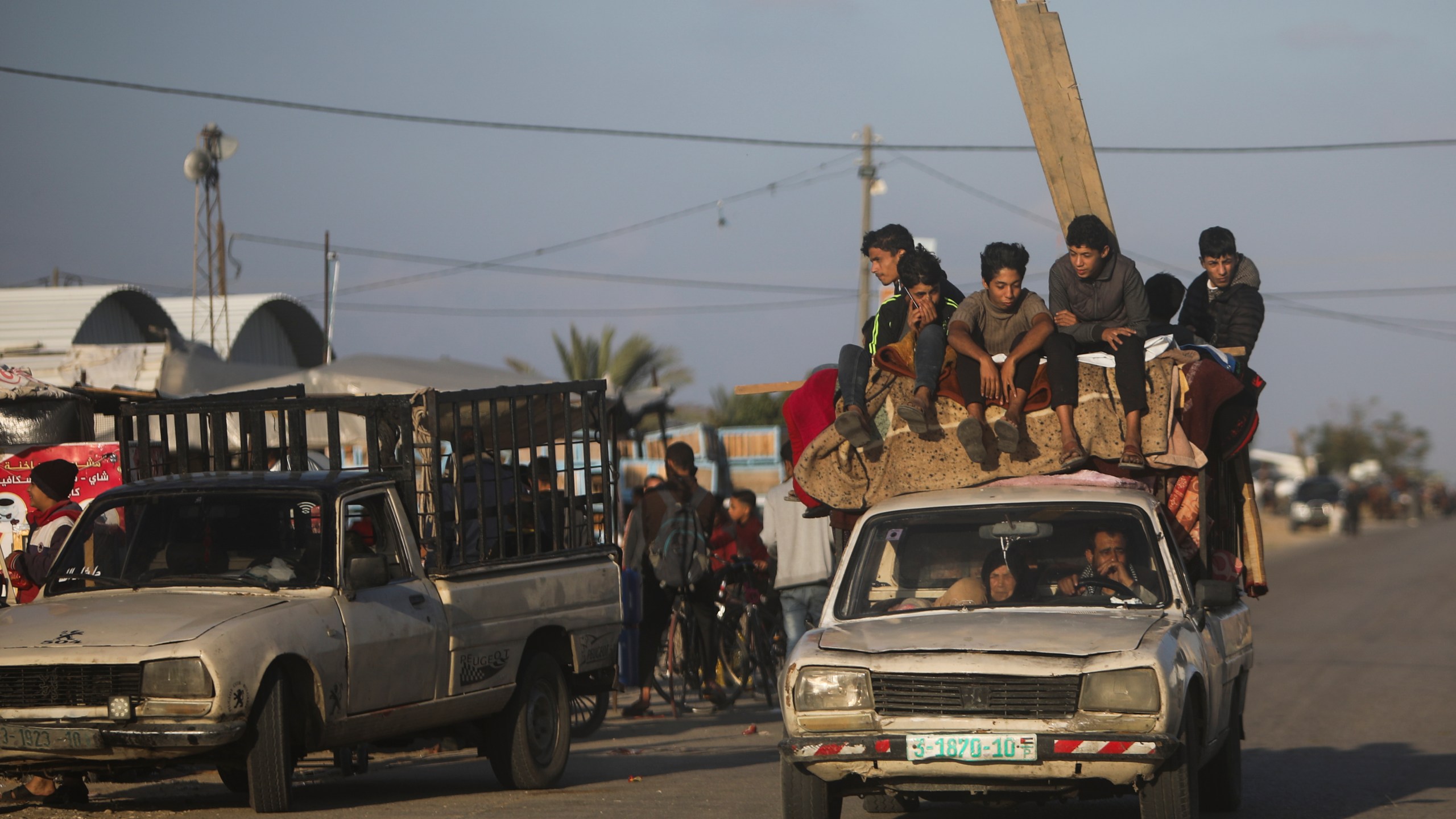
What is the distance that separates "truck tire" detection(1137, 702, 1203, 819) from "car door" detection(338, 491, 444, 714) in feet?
12.2

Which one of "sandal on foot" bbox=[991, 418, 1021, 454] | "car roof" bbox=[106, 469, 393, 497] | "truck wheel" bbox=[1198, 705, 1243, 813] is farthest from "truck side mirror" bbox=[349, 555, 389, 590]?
"truck wheel" bbox=[1198, 705, 1243, 813]

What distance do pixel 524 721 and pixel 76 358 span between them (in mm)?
11683

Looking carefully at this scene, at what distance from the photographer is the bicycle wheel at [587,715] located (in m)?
11.8

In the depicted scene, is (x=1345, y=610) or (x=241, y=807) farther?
(x=1345, y=610)

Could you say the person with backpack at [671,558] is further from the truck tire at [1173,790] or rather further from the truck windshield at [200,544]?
the truck tire at [1173,790]

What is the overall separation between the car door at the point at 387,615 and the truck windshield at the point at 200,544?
0.20m

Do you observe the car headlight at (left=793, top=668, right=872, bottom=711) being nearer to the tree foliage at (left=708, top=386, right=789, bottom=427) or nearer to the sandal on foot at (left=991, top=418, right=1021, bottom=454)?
the sandal on foot at (left=991, top=418, right=1021, bottom=454)

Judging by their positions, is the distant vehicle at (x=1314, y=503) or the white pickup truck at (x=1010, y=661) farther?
the distant vehicle at (x=1314, y=503)

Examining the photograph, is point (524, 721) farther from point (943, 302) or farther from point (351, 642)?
point (943, 302)

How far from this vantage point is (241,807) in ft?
26.0

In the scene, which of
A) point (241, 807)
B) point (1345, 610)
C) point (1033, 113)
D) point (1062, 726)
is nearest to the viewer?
point (1062, 726)

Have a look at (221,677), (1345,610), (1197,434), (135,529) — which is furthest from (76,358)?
(1345,610)

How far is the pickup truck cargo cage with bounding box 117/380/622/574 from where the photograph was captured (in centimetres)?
856

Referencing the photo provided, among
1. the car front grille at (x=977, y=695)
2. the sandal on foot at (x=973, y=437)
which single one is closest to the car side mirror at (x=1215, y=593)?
the car front grille at (x=977, y=695)
